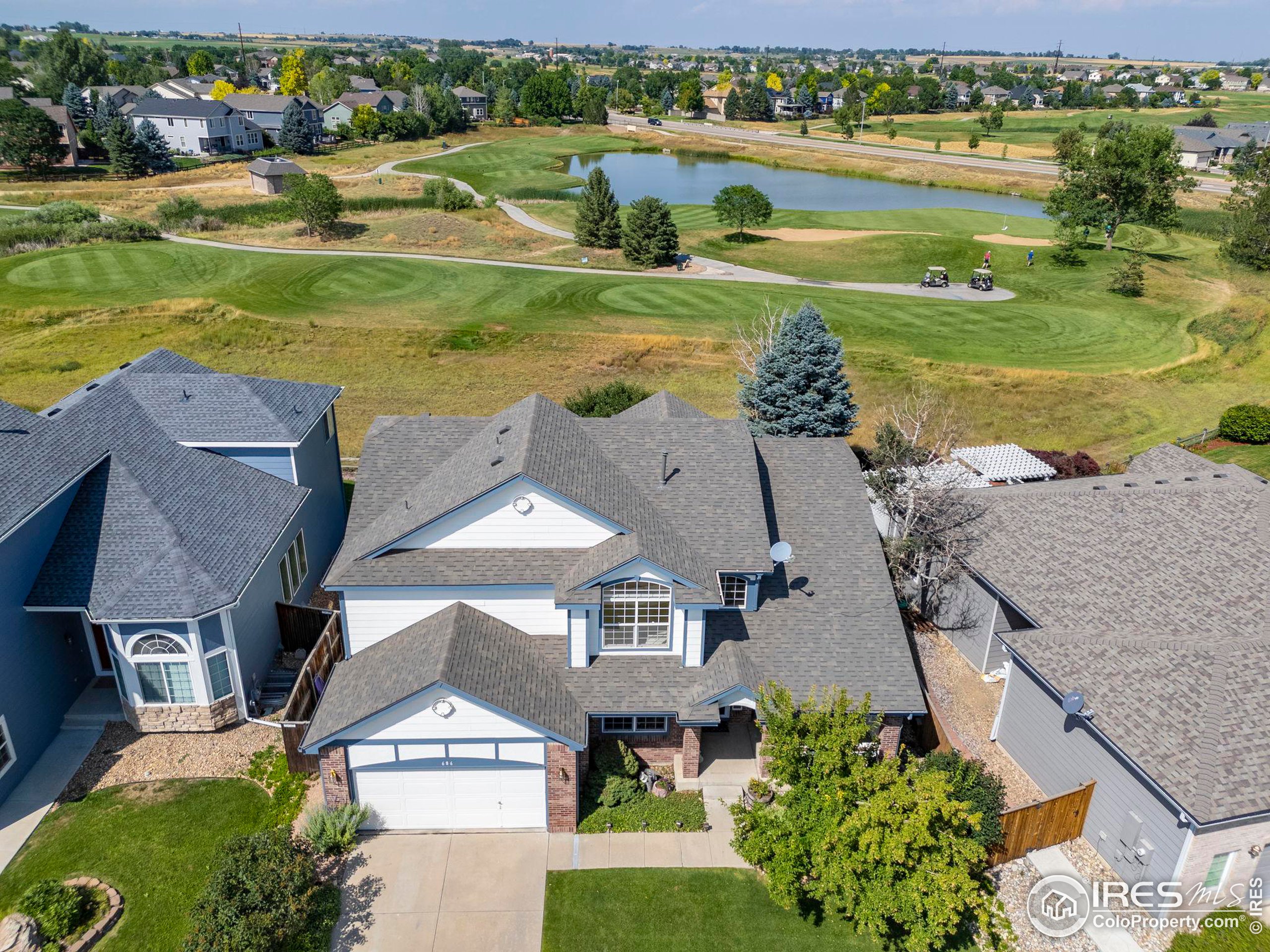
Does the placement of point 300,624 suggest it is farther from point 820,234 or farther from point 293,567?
point 820,234

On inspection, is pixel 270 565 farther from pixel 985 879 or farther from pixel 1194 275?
pixel 1194 275

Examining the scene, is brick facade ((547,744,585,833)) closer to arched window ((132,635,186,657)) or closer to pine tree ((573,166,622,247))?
arched window ((132,635,186,657))

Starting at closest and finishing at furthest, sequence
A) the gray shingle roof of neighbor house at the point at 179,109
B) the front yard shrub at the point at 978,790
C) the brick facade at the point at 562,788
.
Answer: the front yard shrub at the point at 978,790, the brick facade at the point at 562,788, the gray shingle roof of neighbor house at the point at 179,109

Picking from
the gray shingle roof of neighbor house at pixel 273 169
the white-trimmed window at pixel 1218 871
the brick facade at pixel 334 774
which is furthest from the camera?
the gray shingle roof of neighbor house at pixel 273 169

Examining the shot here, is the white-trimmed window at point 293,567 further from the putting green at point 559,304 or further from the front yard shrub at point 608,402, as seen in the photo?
the putting green at point 559,304

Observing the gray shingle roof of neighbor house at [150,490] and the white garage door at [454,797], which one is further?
the gray shingle roof of neighbor house at [150,490]

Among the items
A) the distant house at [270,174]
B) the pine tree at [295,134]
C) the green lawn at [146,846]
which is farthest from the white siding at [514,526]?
the pine tree at [295,134]

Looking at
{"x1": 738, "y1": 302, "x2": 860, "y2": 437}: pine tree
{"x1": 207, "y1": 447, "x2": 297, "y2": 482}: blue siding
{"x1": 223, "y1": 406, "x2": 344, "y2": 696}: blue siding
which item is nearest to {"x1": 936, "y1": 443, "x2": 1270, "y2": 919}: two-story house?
{"x1": 738, "y1": 302, "x2": 860, "y2": 437}: pine tree
